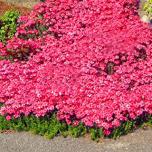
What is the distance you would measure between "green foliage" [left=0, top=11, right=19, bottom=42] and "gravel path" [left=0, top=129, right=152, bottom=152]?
5.04 meters

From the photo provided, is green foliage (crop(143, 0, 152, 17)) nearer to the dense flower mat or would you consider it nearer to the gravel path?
the dense flower mat

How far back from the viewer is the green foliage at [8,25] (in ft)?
56.7

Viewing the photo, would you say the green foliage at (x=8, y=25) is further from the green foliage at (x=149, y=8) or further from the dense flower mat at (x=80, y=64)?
the green foliage at (x=149, y=8)

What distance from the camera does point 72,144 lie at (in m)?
12.5

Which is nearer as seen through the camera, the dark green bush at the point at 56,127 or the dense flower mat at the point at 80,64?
the dark green bush at the point at 56,127

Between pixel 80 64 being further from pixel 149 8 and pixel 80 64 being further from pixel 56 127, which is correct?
pixel 149 8

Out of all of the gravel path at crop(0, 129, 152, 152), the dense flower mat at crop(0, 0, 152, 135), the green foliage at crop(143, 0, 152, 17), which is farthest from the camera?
the green foliage at crop(143, 0, 152, 17)

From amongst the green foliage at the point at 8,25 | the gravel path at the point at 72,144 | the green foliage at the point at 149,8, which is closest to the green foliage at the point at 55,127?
the gravel path at the point at 72,144

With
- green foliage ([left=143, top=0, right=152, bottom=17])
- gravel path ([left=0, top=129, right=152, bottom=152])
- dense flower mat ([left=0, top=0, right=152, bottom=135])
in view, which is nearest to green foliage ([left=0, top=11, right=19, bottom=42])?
dense flower mat ([left=0, top=0, right=152, bottom=135])

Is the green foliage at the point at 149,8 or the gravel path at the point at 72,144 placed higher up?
the green foliage at the point at 149,8

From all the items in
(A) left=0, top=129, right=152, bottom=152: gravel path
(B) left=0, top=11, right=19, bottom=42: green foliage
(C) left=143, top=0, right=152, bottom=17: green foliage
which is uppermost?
(C) left=143, top=0, right=152, bottom=17: green foliage

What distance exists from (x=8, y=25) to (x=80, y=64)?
3.78 m

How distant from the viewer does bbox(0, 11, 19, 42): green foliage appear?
56.7 feet

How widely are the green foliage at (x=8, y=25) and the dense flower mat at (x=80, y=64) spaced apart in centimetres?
22
